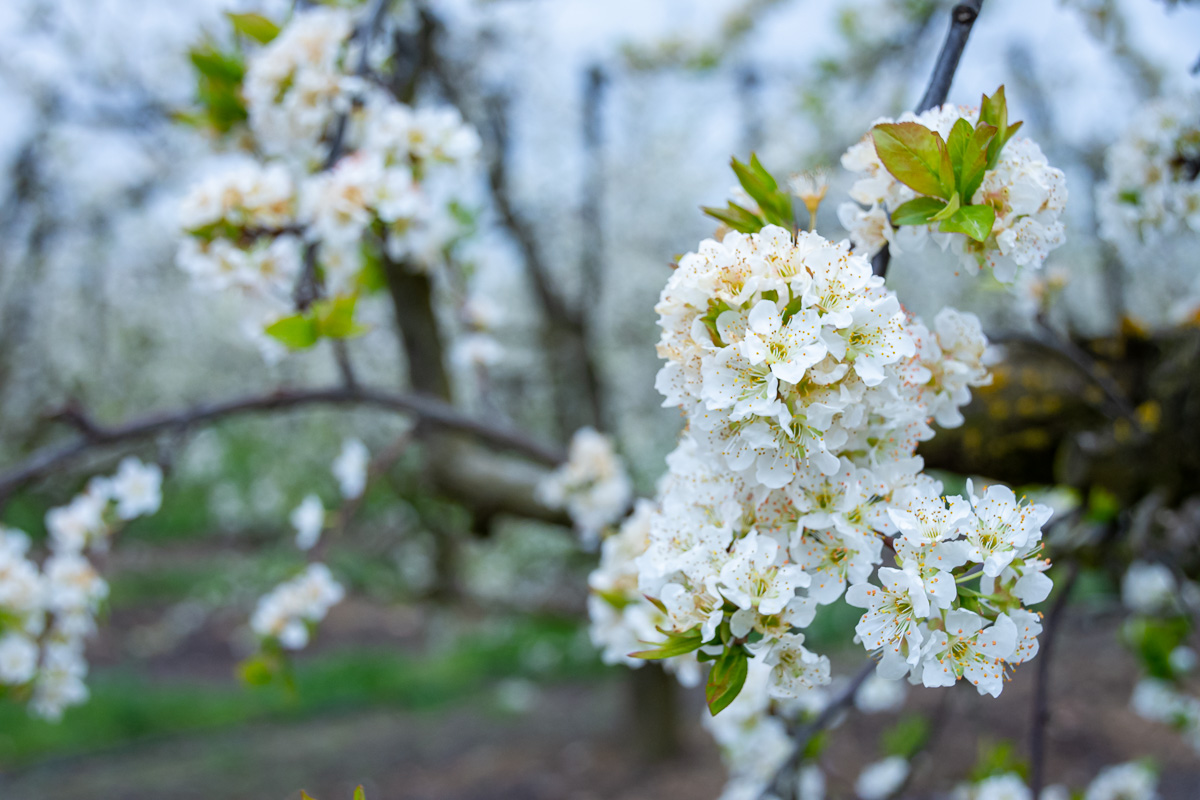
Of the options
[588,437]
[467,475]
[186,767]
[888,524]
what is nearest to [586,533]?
[588,437]

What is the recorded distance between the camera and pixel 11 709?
5.35 meters

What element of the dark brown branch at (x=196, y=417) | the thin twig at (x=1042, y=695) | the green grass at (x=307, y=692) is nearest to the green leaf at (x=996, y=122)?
the thin twig at (x=1042, y=695)

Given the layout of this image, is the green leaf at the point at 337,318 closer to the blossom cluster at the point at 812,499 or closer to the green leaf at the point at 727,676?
the blossom cluster at the point at 812,499

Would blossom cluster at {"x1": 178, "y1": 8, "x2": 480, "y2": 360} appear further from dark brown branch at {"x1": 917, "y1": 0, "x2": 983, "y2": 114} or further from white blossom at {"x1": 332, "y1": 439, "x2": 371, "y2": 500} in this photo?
dark brown branch at {"x1": 917, "y1": 0, "x2": 983, "y2": 114}

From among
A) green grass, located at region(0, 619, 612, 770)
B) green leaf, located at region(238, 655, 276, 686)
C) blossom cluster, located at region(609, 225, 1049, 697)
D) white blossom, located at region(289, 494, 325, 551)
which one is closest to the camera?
blossom cluster, located at region(609, 225, 1049, 697)

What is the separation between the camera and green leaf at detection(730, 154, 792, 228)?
77 centimetres

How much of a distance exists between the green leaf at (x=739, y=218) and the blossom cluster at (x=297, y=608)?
123cm

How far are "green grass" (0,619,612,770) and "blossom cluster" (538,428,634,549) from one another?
2.29 metres

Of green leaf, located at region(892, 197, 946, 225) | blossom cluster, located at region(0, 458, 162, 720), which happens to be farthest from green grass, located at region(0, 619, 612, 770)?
green leaf, located at region(892, 197, 946, 225)

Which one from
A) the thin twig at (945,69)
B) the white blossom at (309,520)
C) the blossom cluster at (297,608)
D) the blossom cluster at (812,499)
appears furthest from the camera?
the white blossom at (309,520)

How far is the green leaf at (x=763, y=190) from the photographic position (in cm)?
77

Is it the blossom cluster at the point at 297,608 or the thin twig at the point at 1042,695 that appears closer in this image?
the thin twig at the point at 1042,695

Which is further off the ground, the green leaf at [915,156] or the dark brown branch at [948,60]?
the dark brown branch at [948,60]

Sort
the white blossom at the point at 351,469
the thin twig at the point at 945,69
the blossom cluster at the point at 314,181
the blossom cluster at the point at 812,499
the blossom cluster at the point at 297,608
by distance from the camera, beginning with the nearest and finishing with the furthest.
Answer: the blossom cluster at the point at 812,499
the thin twig at the point at 945,69
the blossom cluster at the point at 314,181
the blossom cluster at the point at 297,608
the white blossom at the point at 351,469
